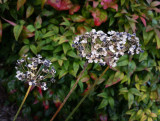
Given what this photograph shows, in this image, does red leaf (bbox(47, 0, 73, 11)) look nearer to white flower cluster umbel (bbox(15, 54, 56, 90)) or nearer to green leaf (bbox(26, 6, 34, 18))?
green leaf (bbox(26, 6, 34, 18))

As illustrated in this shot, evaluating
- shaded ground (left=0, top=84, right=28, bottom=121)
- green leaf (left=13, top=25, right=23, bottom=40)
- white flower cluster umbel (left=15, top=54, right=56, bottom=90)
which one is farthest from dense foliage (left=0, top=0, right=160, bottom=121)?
white flower cluster umbel (left=15, top=54, right=56, bottom=90)

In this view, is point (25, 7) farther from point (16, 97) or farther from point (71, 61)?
point (16, 97)

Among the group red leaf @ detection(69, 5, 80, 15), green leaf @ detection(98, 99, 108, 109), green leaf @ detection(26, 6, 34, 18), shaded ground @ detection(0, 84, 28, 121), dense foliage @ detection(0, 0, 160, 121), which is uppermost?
green leaf @ detection(26, 6, 34, 18)

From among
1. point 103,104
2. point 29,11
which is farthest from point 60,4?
point 103,104

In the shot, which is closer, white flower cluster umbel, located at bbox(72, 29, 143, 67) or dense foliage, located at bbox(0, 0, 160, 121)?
white flower cluster umbel, located at bbox(72, 29, 143, 67)

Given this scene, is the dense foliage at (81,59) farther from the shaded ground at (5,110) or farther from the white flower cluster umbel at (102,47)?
the white flower cluster umbel at (102,47)

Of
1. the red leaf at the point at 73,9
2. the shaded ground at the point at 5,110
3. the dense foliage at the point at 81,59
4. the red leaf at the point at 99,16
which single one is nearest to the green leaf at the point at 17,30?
the dense foliage at the point at 81,59

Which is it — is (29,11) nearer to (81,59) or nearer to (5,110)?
(81,59)

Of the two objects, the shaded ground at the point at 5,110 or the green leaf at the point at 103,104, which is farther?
the shaded ground at the point at 5,110
